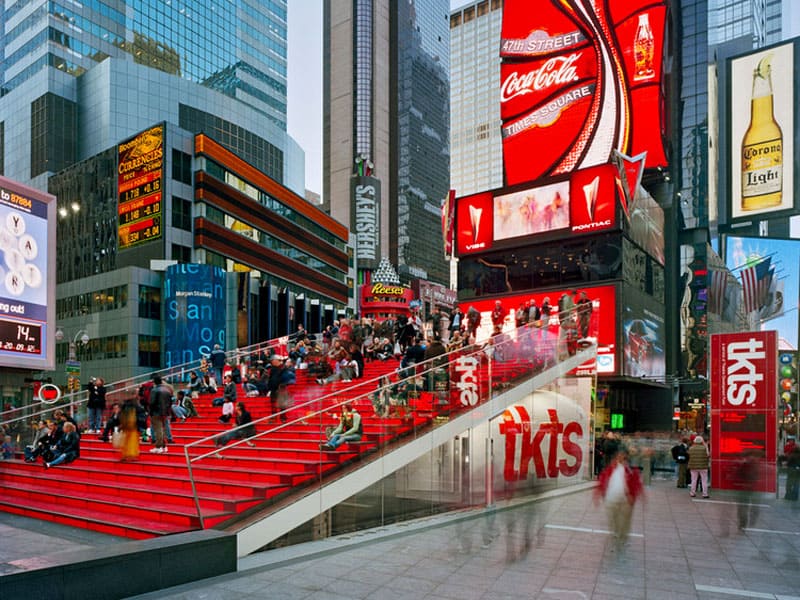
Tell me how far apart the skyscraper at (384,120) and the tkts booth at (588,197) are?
13781cm

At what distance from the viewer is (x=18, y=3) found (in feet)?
290

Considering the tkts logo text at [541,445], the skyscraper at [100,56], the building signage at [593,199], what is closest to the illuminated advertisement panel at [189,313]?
the skyscraper at [100,56]

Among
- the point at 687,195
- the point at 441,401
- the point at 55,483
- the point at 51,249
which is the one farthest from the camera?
the point at 687,195

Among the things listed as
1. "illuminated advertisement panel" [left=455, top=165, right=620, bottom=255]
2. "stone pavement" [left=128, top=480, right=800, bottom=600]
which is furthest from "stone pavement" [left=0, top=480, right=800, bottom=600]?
"illuminated advertisement panel" [left=455, top=165, right=620, bottom=255]

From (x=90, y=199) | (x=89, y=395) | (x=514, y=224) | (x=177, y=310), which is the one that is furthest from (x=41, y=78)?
(x=89, y=395)

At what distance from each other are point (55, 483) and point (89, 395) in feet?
15.3

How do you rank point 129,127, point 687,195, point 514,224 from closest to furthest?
point 514,224, point 129,127, point 687,195

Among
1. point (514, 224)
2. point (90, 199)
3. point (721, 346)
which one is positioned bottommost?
point (721, 346)

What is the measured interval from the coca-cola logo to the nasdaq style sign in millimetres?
95029

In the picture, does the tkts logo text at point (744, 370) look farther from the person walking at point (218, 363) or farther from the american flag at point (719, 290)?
the american flag at point (719, 290)

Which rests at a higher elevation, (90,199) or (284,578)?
(90,199)

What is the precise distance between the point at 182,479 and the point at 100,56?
9089 cm

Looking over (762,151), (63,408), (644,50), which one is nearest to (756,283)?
(762,151)

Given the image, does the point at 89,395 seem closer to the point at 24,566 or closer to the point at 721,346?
the point at 24,566
